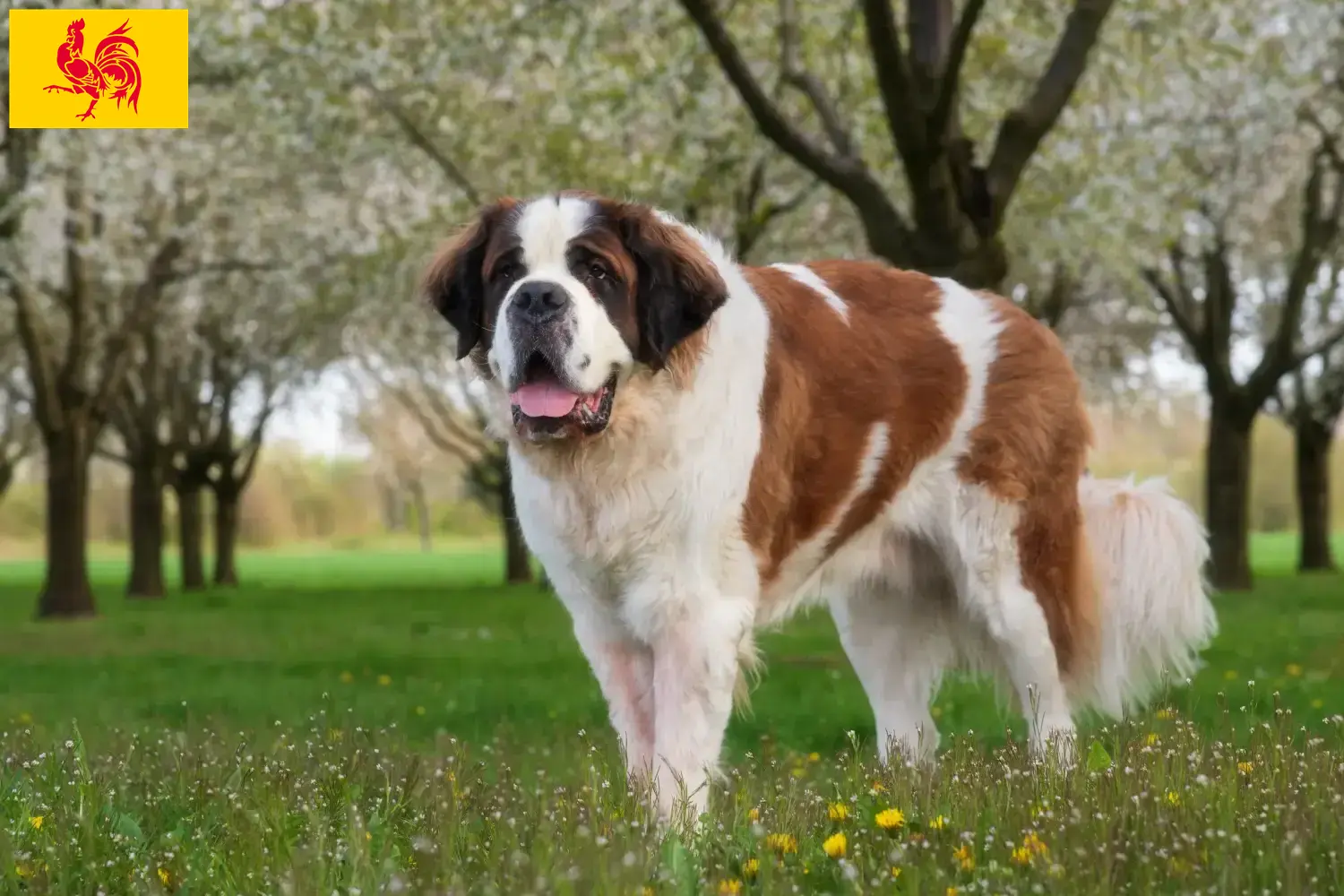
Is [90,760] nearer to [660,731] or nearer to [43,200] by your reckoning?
[660,731]

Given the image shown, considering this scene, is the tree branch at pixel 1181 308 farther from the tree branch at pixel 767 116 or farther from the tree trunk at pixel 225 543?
the tree trunk at pixel 225 543

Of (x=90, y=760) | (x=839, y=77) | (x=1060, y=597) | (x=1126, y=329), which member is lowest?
(x=90, y=760)

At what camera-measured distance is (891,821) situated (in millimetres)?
3416

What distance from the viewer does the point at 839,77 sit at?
42.3 feet

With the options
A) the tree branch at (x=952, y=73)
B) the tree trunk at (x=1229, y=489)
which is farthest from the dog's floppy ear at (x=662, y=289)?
the tree trunk at (x=1229, y=489)

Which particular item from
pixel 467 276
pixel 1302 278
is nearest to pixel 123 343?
pixel 1302 278

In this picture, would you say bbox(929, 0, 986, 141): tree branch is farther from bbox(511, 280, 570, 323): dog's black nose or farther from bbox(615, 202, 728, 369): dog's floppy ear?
bbox(511, 280, 570, 323): dog's black nose

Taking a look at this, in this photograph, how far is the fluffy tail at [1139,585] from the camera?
18.6 feet

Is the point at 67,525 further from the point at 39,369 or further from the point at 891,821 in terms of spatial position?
the point at 891,821

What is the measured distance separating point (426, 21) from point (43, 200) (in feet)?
16.3

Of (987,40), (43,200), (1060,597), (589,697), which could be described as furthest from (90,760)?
(43,200)

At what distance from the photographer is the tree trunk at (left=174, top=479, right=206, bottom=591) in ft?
86.9

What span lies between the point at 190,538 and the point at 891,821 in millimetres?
24896

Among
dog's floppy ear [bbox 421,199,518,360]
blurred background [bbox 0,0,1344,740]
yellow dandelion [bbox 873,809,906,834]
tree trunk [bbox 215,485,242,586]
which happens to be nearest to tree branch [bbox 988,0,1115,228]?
blurred background [bbox 0,0,1344,740]
